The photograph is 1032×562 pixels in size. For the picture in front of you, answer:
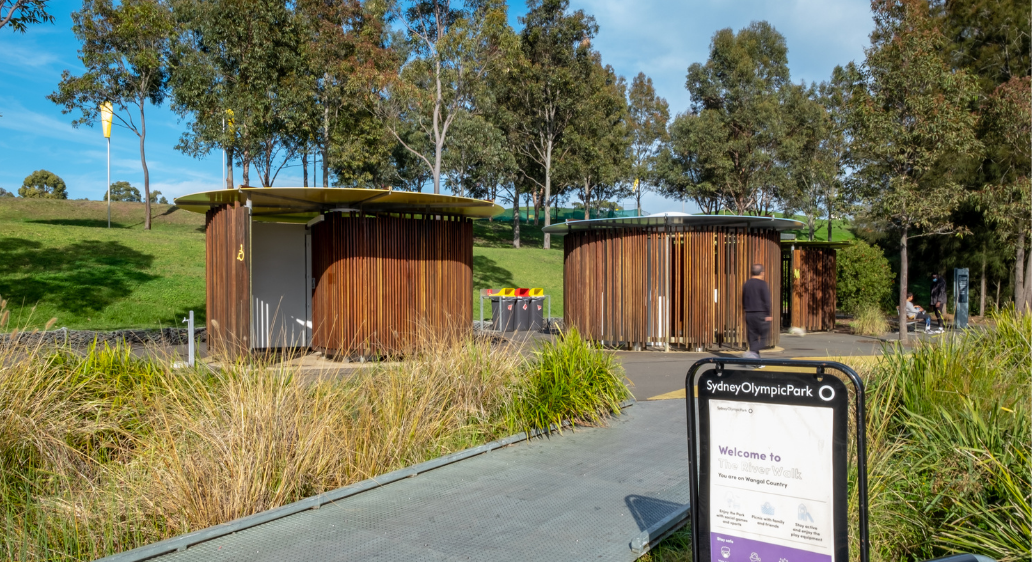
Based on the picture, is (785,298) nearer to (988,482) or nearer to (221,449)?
(988,482)

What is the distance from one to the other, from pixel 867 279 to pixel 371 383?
17782 mm

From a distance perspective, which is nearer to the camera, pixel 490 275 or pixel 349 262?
pixel 349 262

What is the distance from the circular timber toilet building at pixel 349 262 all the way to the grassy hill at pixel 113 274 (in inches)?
130

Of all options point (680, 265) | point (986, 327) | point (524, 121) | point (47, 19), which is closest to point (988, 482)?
point (986, 327)

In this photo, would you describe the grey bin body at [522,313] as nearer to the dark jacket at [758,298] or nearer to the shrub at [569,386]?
the dark jacket at [758,298]

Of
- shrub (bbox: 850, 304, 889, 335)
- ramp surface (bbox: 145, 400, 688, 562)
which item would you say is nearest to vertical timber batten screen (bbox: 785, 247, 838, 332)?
shrub (bbox: 850, 304, 889, 335)

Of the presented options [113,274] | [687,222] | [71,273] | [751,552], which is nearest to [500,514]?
[751,552]

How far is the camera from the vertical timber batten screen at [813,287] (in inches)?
693

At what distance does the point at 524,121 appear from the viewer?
39906mm

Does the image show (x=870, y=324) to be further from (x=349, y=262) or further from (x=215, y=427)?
(x=215, y=427)

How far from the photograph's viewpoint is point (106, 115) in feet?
104

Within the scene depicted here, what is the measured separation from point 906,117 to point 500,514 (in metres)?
14.5

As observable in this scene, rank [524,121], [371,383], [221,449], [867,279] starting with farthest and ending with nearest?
1. [524,121]
2. [867,279]
3. [371,383]
4. [221,449]

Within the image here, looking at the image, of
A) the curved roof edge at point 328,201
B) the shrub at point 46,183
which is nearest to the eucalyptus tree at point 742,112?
the curved roof edge at point 328,201
